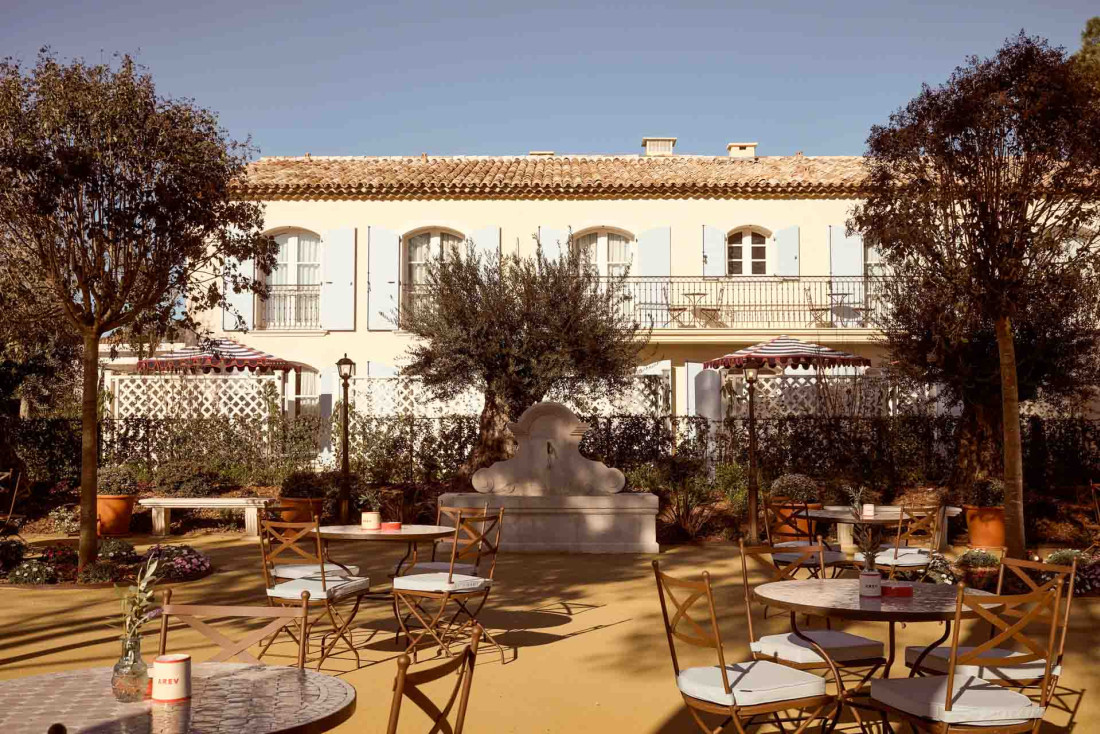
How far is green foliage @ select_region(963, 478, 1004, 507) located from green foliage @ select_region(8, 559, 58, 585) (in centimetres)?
948

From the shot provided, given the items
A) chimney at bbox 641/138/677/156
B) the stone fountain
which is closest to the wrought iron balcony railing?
chimney at bbox 641/138/677/156

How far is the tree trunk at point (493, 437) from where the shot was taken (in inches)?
595

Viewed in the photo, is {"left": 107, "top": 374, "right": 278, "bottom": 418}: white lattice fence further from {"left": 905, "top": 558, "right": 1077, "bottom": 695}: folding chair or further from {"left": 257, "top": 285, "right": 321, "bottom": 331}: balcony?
{"left": 905, "top": 558, "right": 1077, "bottom": 695}: folding chair

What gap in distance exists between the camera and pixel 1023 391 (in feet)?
45.7

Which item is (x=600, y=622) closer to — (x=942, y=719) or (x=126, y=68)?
(x=942, y=719)

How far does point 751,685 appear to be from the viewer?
4.21 metres

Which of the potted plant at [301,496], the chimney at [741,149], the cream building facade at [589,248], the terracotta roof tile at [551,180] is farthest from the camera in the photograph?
the chimney at [741,149]

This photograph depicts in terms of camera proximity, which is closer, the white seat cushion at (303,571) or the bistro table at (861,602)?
the bistro table at (861,602)

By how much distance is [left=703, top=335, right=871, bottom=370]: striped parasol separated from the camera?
55.4 ft

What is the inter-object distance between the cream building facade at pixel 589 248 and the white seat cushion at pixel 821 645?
14853mm

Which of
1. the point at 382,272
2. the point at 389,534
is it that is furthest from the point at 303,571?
the point at 382,272

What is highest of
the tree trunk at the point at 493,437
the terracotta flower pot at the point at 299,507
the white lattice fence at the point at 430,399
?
the white lattice fence at the point at 430,399

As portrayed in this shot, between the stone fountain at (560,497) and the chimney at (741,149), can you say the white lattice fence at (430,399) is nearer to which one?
the stone fountain at (560,497)

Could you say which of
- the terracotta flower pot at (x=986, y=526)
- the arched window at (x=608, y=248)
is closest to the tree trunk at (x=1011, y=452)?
the terracotta flower pot at (x=986, y=526)
